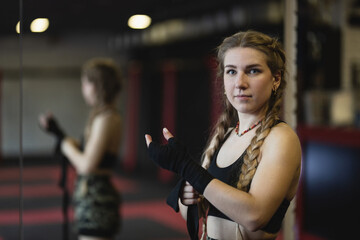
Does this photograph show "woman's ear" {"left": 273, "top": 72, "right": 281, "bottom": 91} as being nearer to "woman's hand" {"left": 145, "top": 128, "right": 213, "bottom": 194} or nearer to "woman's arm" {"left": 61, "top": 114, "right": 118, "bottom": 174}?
"woman's hand" {"left": 145, "top": 128, "right": 213, "bottom": 194}

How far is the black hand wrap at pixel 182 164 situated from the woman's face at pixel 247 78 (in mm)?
222

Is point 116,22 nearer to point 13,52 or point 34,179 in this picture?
point 13,52

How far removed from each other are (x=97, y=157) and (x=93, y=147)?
2.3 inches

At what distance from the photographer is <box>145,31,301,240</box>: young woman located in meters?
1.30

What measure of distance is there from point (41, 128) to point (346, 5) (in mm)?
5094

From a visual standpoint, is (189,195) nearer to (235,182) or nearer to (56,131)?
(235,182)

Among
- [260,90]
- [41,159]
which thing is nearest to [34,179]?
[41,159]

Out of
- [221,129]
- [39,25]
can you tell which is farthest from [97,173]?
[221,129]

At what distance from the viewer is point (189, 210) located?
1469 millimetres

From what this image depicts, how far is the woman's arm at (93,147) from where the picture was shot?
104 inches

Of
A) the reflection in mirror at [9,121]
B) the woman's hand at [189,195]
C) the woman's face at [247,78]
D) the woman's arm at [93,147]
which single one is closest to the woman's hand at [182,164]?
the woman's hand at [189,195]

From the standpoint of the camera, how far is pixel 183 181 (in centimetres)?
141

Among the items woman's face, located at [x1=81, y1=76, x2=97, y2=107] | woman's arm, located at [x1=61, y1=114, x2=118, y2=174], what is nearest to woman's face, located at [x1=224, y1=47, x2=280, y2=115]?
woman's arm, located at [x1=61, y1=114, x2=118, y2=174]

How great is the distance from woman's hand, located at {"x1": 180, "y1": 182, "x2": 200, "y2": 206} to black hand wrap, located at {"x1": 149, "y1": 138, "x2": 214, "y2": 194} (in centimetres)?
11
